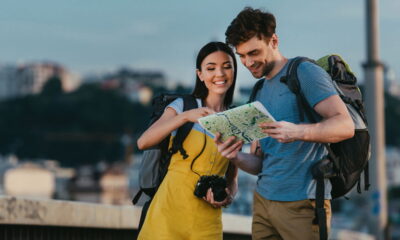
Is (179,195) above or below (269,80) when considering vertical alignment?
below

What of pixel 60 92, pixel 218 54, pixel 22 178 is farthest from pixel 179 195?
pixel 60 92

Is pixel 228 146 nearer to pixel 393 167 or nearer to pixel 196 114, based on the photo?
pixel 196 114

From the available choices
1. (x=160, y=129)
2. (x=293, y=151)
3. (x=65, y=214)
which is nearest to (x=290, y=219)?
(x=293, y=151)

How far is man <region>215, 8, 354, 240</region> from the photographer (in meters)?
3.42

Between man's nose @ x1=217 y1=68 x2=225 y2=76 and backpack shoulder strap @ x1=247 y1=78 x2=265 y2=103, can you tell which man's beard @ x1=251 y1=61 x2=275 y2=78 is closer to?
backpack shoulder strap @ x1=247 y1=78 x2=265 y2=103

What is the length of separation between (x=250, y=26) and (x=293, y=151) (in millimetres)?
524

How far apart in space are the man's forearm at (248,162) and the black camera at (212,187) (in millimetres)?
111

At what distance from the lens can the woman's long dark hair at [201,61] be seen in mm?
3938

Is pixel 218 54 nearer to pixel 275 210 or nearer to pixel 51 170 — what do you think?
pixel 275 210

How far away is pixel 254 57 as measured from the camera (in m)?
3.56

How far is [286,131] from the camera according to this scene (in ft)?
10.7

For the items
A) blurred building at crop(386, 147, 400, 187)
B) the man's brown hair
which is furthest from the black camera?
blurred building at crop(386, 147, 400, 187)

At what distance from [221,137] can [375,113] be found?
42.7 ft

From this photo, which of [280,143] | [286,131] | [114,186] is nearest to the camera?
[286,131]
